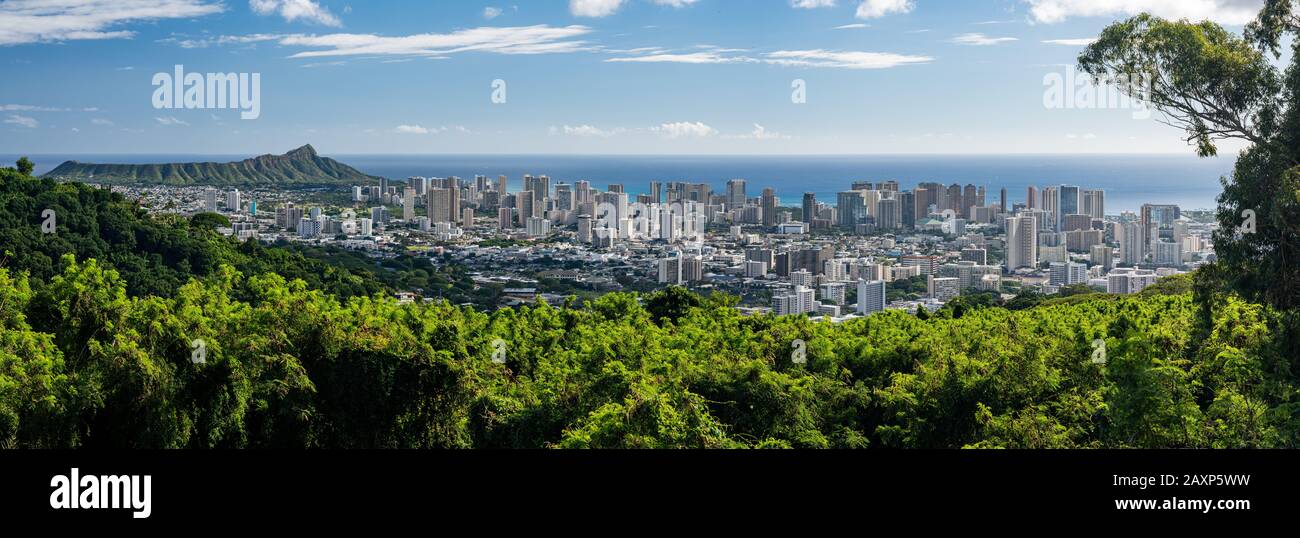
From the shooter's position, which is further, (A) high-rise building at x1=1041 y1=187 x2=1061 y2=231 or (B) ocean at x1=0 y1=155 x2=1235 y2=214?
(B) ocean at x1=0 y1=155 x2=1235 y2=214

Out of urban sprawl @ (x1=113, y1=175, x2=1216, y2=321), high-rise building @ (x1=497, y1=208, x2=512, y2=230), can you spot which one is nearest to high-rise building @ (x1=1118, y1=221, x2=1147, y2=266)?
urban sprawl @ (x1=113, y1=175, x2=1216, y2=321)

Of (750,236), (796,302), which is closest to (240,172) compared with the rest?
(750,236)

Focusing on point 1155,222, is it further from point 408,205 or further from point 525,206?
point 408,205

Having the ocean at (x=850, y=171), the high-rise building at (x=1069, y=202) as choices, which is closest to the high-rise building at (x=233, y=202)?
the ocean at (x=850, y=171)

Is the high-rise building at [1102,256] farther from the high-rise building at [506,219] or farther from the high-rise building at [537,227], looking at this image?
the high-rise building at [506,219]

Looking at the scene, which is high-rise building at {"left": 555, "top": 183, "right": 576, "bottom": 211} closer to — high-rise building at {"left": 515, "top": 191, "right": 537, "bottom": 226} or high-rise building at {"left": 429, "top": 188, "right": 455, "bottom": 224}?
high-rise building at {"left": 515, "top": 191, "right": 537, "bottom": 226}
